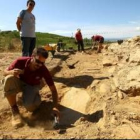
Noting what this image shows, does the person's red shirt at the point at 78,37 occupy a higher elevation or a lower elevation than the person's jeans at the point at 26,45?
higher

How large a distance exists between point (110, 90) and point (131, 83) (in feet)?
1.24

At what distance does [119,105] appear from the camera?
3908mm

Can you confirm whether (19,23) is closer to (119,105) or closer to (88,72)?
(88,72)

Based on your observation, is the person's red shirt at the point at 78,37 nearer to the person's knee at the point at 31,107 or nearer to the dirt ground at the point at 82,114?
the dirt ground at the point at 82,114

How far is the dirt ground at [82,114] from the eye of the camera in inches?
123

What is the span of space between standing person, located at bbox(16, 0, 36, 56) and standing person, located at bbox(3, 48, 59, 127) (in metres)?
1.32

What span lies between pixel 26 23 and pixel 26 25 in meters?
0.04

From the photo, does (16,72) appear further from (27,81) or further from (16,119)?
(16,119)

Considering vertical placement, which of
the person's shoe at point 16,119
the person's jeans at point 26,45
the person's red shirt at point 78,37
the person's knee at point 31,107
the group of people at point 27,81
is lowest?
the person's shoe at point 16,119

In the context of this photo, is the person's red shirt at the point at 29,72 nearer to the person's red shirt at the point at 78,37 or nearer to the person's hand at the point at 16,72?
the person's hand at the point at 16,72

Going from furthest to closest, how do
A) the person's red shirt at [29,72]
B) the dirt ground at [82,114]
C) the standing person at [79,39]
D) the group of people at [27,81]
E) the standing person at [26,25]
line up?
1. the standing person at [79,39]
2. the standing person at [26,25]
3. the person's red shirt at [29,72]
4. the group of people at [27,81]
5. the dirt ground at [82,114]

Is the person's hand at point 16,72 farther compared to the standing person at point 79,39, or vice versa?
the standing person at point 79,39

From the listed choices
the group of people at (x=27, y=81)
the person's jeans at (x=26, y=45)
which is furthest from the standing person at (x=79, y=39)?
the group of people at (x=27, y=81)

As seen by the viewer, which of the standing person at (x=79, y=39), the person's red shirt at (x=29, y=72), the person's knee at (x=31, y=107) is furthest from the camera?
the standing person at (x=79, y=39)
